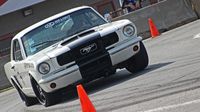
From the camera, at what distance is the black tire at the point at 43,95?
37.2 ft

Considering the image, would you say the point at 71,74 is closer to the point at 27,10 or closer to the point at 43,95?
the point at 43,95

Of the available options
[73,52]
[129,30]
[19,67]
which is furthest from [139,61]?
[19,67]

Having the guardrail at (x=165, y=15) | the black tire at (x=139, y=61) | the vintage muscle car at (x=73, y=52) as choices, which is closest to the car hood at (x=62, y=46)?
the vintage muscle car at (x=73, y=52)

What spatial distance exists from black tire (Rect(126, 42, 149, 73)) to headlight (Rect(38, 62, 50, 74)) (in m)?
1.72

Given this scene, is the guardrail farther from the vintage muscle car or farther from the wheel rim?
the wheel rim

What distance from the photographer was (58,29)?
1218cm

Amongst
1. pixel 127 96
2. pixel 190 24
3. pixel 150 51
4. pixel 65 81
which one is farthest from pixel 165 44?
pixel 127 96

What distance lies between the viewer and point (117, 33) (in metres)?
11.3

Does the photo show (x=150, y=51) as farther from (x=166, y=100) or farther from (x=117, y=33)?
(x=166, y=100)

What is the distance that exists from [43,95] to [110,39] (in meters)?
1.60

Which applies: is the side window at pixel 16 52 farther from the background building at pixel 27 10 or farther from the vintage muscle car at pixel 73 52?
the background building at pixel 27 10

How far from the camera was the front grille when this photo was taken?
36.7 ft

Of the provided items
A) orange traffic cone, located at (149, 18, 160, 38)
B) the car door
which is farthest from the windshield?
orange traffic cone, located at (149, 18, 160, 38)

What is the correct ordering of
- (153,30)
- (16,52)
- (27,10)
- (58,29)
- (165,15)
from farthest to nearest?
(27,10) < (165,15) < (153,30) < (16,52) < (58,29)
